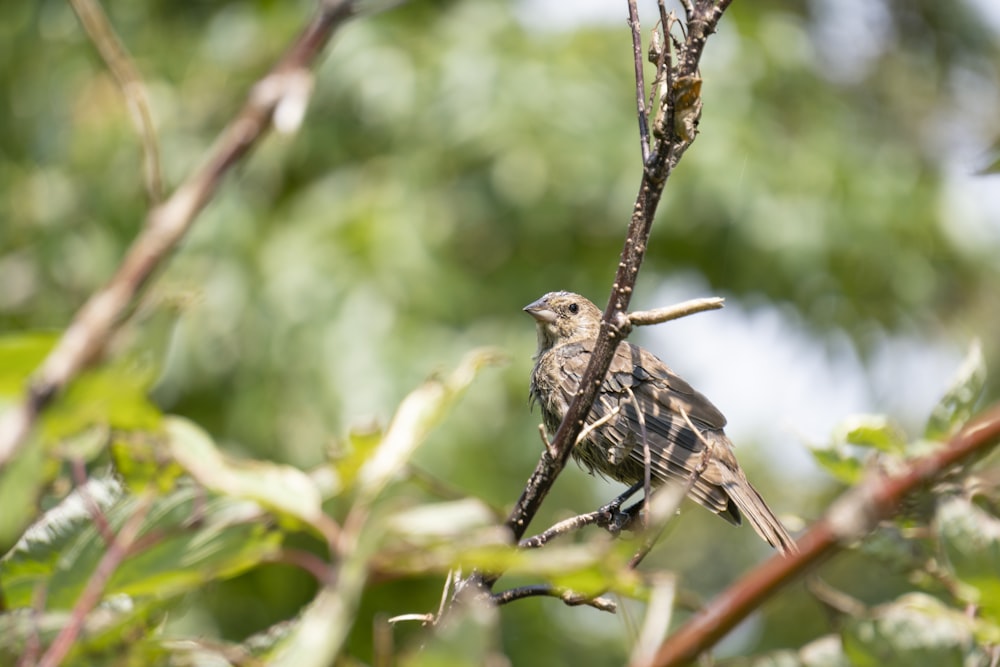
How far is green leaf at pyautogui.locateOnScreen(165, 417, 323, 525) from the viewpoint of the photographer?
3.37 feet

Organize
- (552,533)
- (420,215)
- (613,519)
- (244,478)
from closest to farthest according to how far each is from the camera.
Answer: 1. (244,478)
2. (552,533)
3. (613,519)
4. (420,215)

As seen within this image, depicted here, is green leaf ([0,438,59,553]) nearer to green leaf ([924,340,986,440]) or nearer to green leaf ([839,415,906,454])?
green leaf ([839,415,906,454])

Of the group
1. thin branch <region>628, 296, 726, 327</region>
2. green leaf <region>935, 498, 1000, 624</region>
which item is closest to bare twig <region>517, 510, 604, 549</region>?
thin branch <region>628, 296, 726, 327</region>

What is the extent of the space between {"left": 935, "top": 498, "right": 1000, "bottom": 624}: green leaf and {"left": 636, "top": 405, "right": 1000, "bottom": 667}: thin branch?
0.38 meters

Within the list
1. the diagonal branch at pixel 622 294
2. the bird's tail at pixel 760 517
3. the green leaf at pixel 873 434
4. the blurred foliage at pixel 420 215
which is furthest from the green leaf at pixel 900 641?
the blurred foliage at pixel 420 215

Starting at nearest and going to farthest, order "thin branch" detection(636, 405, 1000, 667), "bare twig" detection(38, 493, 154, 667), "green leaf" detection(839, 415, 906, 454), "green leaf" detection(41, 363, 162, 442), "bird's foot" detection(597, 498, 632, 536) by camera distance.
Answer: "thin branch" detection(636, 405, 1000, 667) < "green leaf" detection(41, 363, 162, 442) < "bare twig" detection(38, 493, 154, 667) < "green leaf" detection(839, 415, 906, 454) < "bird's foot" detection(597, 498, 632, 536)

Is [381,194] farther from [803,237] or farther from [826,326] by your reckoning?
[826,326]

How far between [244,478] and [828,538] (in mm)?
545

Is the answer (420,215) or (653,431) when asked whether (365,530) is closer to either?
(653,431)

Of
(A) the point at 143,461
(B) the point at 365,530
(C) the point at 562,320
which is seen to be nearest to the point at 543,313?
(C) the point at 562,320

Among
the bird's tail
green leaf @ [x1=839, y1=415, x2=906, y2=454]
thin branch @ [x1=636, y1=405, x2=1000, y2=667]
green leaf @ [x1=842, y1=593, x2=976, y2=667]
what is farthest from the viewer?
the bird's tail

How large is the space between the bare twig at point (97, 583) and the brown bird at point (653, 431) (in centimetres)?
224

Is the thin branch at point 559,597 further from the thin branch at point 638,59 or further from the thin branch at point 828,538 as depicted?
the thin branch at point 638,59

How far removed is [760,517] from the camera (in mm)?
3400
